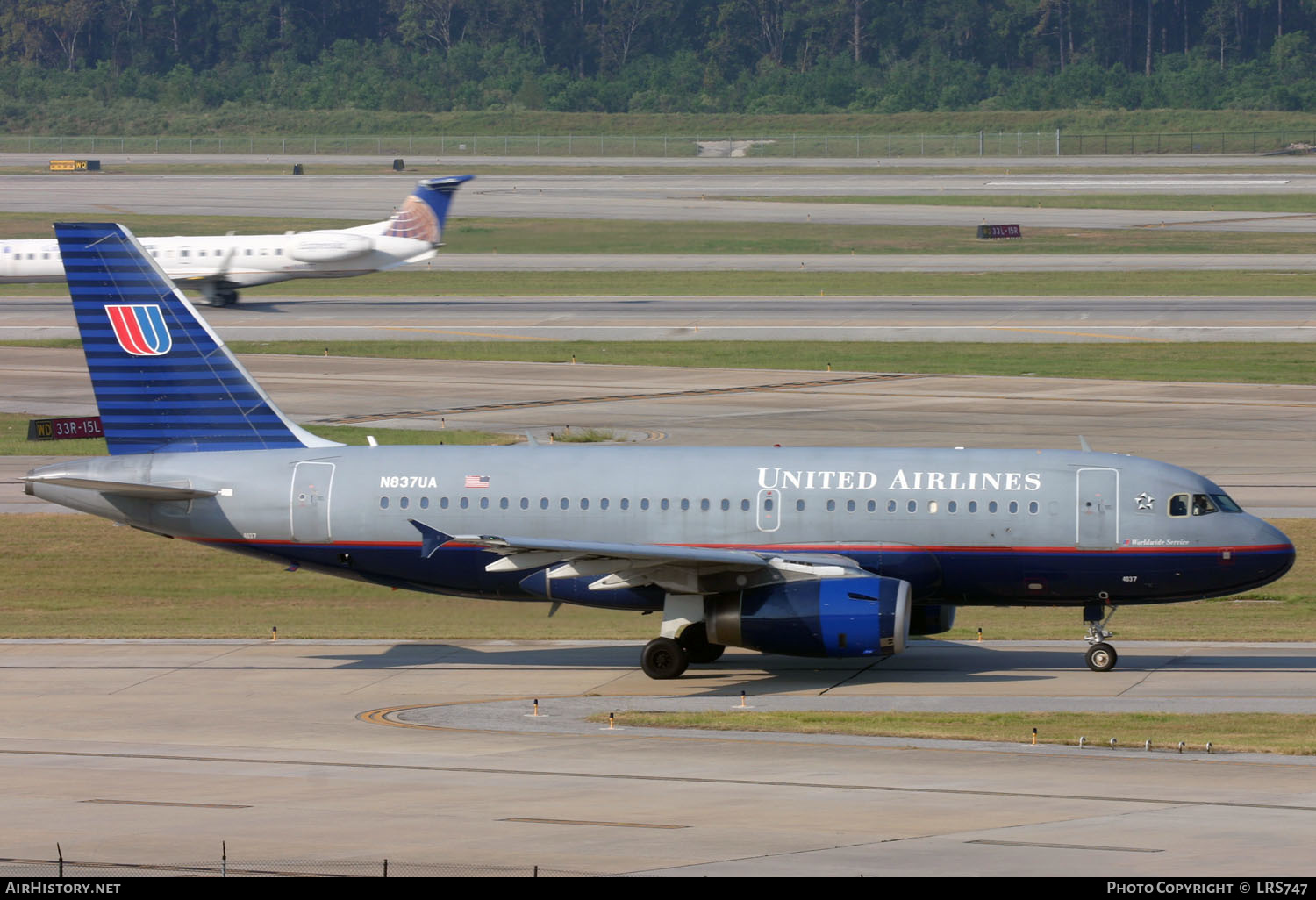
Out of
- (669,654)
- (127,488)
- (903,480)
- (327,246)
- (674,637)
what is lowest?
(669,654)

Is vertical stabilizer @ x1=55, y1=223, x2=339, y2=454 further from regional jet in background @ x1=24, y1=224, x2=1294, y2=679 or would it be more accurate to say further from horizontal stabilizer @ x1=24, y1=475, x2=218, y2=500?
horizontal stabilizer @ x1=24, y1=475, x2=218, y2=500

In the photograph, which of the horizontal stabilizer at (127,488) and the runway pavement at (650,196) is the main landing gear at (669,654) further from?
the runway pavement at (650,196)

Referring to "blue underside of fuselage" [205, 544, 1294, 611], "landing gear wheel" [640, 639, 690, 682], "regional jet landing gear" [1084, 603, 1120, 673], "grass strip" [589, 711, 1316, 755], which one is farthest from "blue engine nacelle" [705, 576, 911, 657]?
"regional jet landing gear" [1084, 603, 1120, 673]

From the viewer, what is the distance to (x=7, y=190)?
147250 millimetres

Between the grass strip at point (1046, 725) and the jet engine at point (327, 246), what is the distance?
214ft

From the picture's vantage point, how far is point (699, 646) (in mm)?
33094

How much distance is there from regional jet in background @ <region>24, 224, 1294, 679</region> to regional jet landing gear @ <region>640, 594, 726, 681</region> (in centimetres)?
4

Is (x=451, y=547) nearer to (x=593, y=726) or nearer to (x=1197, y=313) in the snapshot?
(x=593, y=726)

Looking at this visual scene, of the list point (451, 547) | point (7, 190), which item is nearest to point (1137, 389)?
point (451, 547)

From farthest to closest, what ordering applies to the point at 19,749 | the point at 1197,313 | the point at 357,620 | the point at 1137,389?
the point at 1197,313, the point at 1137,389, the point at 357,620, the point at 19,749

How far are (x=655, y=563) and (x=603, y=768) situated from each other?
6.14 m

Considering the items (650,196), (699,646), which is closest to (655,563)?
(699,646)

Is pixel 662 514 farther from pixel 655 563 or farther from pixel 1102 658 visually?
pixel 1102 658
